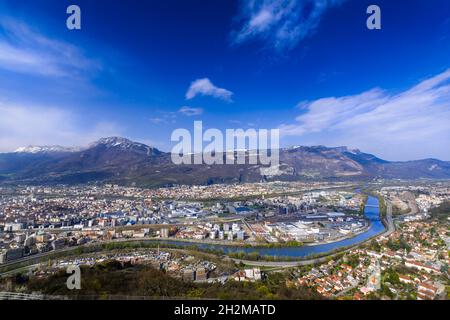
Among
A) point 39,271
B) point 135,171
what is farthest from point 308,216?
point 135,171

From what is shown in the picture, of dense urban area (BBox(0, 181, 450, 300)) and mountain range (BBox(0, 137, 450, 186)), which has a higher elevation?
mountain range (BBox(0, 137, 450, 186))

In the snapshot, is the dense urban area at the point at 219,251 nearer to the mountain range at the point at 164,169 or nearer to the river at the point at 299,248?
the river at the point at 299,248

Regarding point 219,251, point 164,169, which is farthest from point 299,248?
point 164,169

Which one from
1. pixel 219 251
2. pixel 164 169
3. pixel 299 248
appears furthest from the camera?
pixel 164 169

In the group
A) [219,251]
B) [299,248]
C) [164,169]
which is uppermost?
[164,169]

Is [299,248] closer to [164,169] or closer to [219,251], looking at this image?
[219,251]

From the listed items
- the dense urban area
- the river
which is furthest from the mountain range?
the river

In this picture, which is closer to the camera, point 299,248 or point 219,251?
point 219,251

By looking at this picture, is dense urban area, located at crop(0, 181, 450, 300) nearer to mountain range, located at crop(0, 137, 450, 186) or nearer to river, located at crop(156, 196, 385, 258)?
river, located at crop(156, 196, 385, 258)

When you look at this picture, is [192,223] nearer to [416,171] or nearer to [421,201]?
[421,201]
